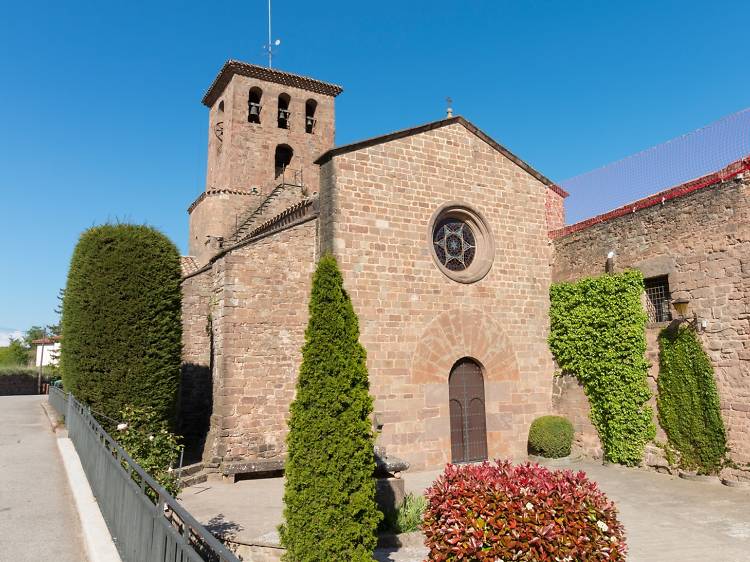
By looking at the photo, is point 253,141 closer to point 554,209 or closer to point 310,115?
point 310,115

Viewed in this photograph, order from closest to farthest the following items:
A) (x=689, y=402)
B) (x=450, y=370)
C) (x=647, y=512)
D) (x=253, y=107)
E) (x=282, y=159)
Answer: (x=647, y=512) → (x=689, y=402) → (x=450, y=370) → (x=253, y=107) → (x=282, y=159)

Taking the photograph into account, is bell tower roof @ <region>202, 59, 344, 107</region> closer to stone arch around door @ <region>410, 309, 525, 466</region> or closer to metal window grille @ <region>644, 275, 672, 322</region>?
stone arch around door @ <region>410, 309, 525, 466</region>

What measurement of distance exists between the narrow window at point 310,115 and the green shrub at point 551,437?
1714 cm

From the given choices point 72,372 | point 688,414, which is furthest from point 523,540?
point 72,372

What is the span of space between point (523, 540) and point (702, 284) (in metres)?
8.27

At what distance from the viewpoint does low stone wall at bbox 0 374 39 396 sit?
3159 cm

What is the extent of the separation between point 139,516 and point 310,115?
23115 millimetres

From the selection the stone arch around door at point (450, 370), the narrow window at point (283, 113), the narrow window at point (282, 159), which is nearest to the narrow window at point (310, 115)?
the narrow window at point (283, 113)

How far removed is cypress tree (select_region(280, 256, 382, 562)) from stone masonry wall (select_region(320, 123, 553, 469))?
534 cm

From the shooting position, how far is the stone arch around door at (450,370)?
1234 cm

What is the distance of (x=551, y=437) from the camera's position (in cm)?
1306

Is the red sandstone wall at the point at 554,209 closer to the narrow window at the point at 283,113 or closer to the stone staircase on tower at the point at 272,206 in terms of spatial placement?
the stone staircase on tower at the point at 272,206

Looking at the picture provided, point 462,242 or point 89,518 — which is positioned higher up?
point 462,242

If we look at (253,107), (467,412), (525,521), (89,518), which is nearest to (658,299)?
(467,412)
